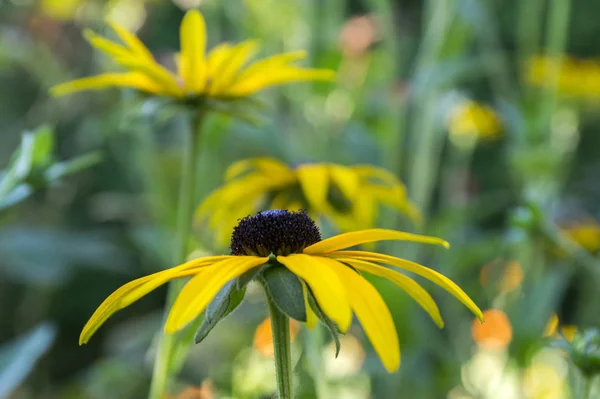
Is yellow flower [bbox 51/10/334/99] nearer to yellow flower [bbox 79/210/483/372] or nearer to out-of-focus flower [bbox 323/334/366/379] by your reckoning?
yellow flower [bbox 79/210/483/372]

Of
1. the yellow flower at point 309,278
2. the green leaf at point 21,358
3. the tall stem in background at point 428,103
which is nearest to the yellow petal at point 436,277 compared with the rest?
the yellow flower at point 309,278

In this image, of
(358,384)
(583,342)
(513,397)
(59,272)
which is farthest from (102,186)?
(583,342)

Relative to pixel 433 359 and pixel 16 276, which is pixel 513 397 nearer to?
pixel 433 359

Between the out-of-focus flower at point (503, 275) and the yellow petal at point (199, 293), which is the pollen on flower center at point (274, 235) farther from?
the out-of-focus flower at point (503, 275)

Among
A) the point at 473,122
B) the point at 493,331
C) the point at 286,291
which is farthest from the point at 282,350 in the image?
the point at 473,122

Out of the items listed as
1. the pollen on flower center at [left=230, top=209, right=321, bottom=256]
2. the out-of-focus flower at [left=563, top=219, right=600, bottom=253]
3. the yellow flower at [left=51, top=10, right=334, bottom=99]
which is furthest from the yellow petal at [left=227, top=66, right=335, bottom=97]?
the out-of-focus flower at [left=563, top=219, right=600, bottom=253]

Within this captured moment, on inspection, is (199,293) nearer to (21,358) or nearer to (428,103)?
(21,358)
